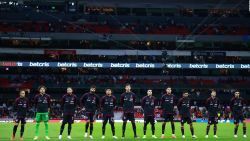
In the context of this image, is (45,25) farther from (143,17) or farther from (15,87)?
(143,17)

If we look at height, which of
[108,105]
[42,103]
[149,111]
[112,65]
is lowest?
[149,111]

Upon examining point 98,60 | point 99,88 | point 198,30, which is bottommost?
point 99,88

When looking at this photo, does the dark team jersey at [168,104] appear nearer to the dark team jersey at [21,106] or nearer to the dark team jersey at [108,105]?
the dark team jersey at [108,105]

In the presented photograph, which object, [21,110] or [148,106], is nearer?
[21,110]

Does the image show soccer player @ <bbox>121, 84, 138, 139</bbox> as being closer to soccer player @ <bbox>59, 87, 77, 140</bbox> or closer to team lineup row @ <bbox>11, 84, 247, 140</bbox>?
team lineup row @ <bbox>11, 84, 247, 140</bbox>

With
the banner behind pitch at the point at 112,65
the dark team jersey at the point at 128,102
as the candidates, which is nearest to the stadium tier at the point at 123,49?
the banner behind pitch at the point at 112,65

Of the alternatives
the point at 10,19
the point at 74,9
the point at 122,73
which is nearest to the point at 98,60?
the point at 122,73

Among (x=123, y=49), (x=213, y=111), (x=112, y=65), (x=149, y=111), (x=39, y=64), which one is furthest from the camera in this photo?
(x=123, y=49)

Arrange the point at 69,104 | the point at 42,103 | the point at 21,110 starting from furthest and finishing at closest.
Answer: the point at 42,103
the point at 69,104
the point at 21,110

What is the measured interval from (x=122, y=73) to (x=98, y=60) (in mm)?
3938

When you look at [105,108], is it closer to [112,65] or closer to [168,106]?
[168,106]

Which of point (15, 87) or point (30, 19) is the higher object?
point (30, 19)

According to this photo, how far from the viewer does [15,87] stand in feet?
188

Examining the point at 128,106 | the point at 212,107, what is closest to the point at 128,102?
the point at 128,106
